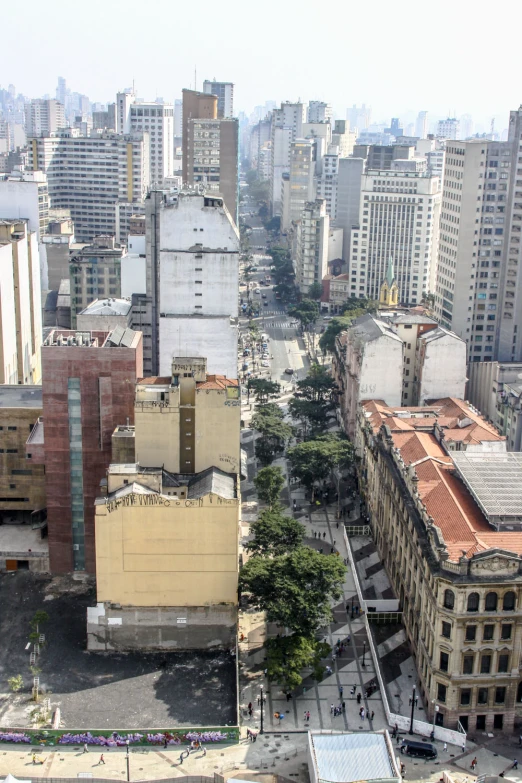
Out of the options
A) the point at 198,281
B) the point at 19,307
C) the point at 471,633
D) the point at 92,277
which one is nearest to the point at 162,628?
the point at 471,633

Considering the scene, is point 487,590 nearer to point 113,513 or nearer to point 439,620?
point 439,620

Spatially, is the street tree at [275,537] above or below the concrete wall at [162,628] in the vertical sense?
above

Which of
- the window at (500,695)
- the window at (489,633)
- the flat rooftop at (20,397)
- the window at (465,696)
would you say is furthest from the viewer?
the flat rooftop at (20,397)

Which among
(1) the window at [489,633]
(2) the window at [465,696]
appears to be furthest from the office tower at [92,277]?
(2) the window at [465,696]

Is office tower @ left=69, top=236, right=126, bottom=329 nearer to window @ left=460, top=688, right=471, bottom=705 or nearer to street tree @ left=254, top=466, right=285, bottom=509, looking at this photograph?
street tree @ left=254, top=466, right=285, bottom=509

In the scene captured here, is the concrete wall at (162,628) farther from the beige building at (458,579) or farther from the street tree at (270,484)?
the street tree at (270,484)
